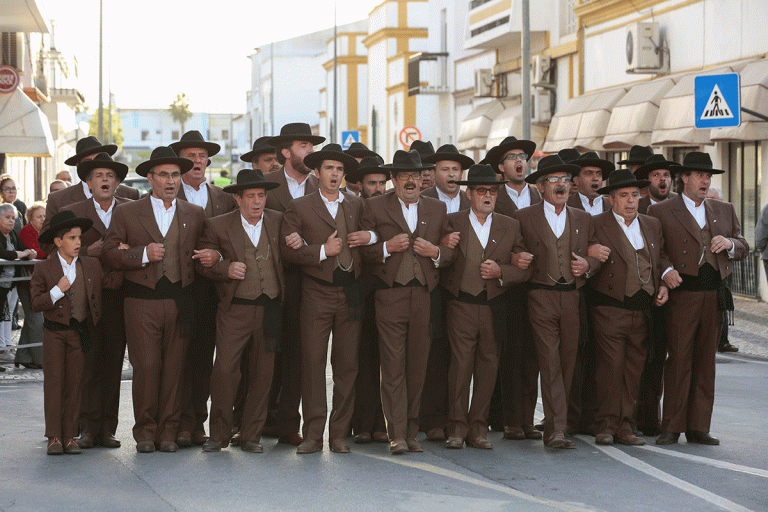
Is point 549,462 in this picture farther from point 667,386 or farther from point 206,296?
point 206,296

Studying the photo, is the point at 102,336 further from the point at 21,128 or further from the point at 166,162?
the point at 21,128

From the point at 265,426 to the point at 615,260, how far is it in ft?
10.1

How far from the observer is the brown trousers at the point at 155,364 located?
910 centimetres

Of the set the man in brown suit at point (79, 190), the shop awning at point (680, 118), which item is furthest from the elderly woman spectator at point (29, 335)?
the shop awning at point (680, 118)

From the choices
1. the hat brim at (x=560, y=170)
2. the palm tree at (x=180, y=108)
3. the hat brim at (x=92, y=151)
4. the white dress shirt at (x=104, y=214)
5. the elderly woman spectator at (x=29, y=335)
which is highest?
the palm tree at (x=180, y=108)

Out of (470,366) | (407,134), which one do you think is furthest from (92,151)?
(407,134)

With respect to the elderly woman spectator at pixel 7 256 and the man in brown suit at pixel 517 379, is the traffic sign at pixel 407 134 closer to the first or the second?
the elderly woman spectator at pixel 7 256

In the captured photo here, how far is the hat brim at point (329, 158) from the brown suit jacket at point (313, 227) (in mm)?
275

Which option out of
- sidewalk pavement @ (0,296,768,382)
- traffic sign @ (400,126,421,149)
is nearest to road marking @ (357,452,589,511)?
sidewalk pavement @ (0,296,768,382)

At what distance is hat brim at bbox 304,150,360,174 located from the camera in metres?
9.29

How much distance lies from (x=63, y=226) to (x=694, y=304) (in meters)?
4.83

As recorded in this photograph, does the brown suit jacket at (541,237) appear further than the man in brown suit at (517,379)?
No

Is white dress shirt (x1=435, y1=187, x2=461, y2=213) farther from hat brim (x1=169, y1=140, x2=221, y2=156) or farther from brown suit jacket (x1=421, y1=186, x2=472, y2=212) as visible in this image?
hat brim (x1=169, y1=140, x2=221, y2=156)

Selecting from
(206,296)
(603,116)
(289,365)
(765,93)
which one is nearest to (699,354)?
(289,365)
